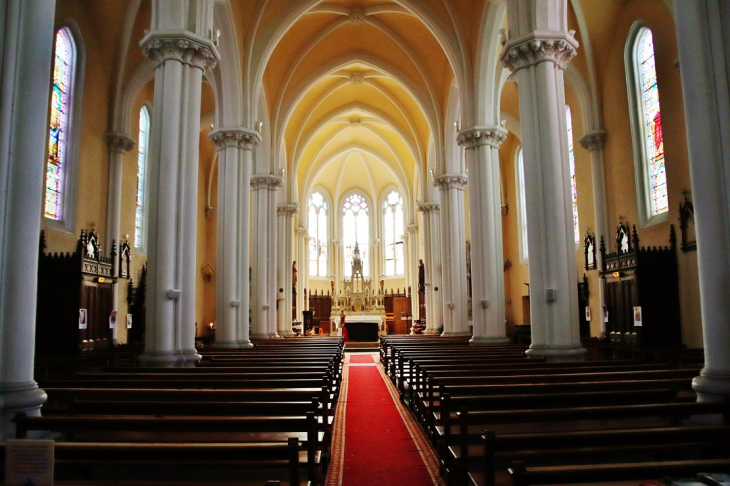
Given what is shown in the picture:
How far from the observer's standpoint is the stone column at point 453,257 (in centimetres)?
2052

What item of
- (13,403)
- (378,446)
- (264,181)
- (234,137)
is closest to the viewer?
(13,403)

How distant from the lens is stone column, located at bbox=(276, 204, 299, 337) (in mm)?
24656

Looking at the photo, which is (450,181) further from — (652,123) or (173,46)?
(173,46)

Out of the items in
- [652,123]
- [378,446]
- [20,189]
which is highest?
[652,123]

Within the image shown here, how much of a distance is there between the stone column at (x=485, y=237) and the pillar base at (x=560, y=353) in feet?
16.1

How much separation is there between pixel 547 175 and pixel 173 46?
754 cm

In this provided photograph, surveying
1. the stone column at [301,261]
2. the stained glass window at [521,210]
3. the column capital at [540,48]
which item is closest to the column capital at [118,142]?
the column capital at [540,48]

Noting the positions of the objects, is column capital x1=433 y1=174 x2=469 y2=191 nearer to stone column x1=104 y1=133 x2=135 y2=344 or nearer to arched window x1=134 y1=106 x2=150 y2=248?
arched window x1=134 y1=106 x2=150 y2=248

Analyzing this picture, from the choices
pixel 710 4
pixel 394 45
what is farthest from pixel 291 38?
pixel 710 4

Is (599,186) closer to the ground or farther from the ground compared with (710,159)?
farther from the ground

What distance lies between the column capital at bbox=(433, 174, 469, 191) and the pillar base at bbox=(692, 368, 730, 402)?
1732 cm

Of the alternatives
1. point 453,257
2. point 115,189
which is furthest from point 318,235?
point 115,189

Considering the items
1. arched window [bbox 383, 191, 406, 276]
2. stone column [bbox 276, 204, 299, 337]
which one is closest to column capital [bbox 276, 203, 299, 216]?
stone column [bbox 276, 204, 299, 337]

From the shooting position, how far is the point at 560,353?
32.9 ft
